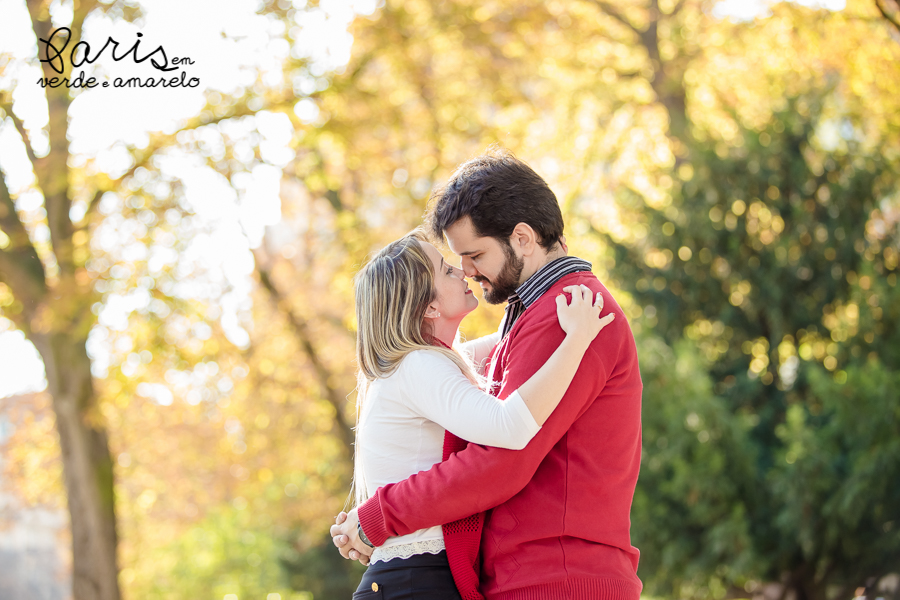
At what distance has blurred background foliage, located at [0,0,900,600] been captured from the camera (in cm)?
607

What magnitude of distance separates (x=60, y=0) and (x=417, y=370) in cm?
680

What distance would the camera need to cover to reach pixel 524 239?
A: 2.34 meters

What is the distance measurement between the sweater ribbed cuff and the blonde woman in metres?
0.06

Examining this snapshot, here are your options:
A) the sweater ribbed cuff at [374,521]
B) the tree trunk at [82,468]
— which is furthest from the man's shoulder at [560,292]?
the tree trunk at [82,468]

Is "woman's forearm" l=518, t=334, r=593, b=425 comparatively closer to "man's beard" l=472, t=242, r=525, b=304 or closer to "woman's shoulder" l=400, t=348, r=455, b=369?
"woman's shoulder" l=400, t=348, r=455, b=369

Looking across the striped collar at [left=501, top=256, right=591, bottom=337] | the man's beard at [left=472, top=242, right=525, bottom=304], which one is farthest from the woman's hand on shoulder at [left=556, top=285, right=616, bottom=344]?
the man's beard at [left=472, top=242, right=525, bottom=304]

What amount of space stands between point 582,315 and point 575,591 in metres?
0.70

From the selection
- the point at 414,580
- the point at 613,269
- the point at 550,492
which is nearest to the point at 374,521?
the point at 414,580

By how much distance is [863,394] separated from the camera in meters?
5.73

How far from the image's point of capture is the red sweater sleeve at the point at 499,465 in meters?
2.03

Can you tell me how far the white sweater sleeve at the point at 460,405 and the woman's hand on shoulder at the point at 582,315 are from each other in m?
0.23

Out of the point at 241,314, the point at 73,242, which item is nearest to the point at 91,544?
the point at 73,242

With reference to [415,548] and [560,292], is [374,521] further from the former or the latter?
[560,292]

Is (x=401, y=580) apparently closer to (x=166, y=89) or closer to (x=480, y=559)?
(x=480, y=559)
